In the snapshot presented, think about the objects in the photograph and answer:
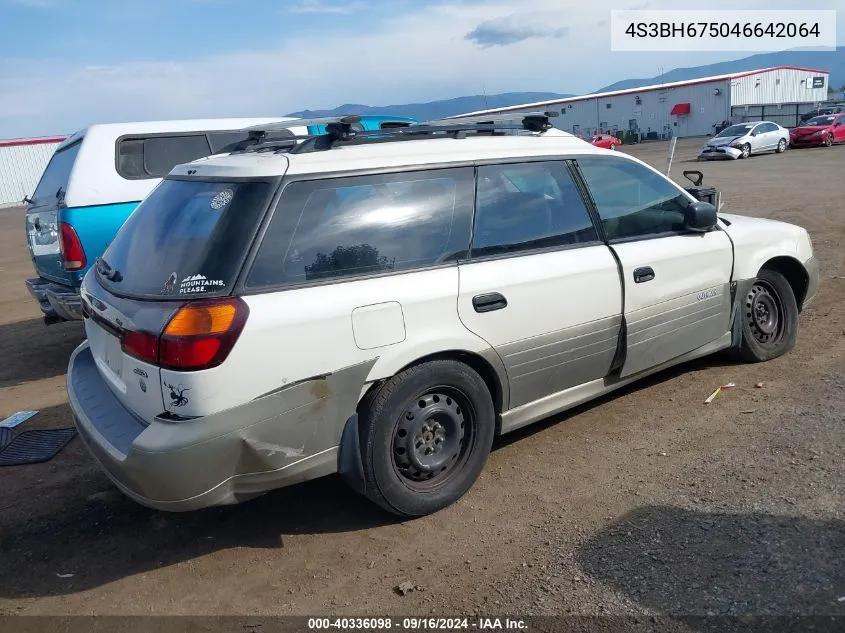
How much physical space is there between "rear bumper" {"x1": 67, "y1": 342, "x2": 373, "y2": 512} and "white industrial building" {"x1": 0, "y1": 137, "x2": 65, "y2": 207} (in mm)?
39492

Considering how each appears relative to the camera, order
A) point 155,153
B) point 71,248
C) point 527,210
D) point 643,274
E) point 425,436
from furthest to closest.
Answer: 1. point 155,153
2. point 71,248
3. point 643,274
4. point 527,210
5. point 425,436

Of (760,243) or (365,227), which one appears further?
(760,243)

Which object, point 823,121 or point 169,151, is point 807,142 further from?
point 169,151

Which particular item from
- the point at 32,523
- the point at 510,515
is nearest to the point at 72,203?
the point at 32,523

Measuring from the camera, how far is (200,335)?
293 cm

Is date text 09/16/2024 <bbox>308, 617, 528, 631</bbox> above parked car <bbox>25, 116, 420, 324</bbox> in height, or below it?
below

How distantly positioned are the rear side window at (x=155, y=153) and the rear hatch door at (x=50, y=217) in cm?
43

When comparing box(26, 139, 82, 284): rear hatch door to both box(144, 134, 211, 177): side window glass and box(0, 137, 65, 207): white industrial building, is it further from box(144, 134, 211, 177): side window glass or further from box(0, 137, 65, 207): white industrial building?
box(0, 137, 65, 207): white industrial building

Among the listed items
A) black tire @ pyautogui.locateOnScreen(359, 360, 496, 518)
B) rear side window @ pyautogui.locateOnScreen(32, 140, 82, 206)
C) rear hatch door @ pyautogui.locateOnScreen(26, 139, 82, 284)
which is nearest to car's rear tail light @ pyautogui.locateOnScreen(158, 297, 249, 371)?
black tire @ pyautogui.locateOnScreen(359, 360, 496, 518)

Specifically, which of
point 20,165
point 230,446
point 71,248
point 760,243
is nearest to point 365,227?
point 230,446

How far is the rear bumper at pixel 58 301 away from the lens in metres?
6.01

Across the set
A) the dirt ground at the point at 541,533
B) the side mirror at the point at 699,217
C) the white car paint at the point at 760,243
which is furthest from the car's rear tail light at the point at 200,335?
the white car paint at the point at 760,243

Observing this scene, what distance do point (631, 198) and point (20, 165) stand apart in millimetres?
41027

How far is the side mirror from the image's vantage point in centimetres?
459
